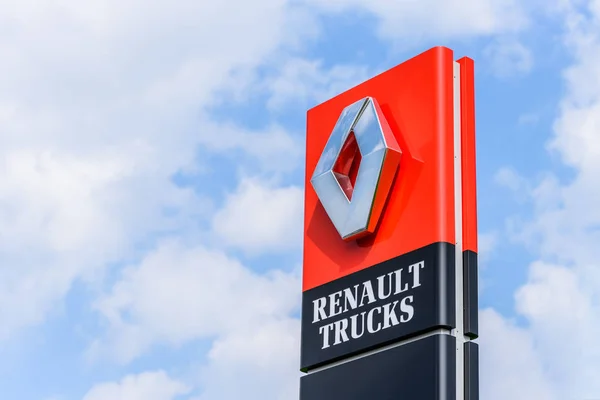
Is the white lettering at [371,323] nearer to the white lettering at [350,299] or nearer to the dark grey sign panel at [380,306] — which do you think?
the dark grey sign panel at [380,306]

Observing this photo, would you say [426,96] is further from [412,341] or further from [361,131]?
[412,341]

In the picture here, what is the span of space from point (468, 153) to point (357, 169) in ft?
4.66

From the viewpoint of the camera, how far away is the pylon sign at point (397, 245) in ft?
40.4

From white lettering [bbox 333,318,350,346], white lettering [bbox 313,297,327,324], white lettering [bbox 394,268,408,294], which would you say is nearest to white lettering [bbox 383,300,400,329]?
white lettering [bbox 394,268,408,294]

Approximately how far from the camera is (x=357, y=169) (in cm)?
1402

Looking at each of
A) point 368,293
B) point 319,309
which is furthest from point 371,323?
point 319,309

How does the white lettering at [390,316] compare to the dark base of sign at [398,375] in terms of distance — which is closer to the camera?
the dark base of sign at [398,375]

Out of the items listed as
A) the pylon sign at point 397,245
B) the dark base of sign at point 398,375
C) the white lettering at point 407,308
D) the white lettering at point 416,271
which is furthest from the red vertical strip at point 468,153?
the dark base of sign at point 398,375

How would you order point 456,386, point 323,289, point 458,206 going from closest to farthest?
point 456,386 → point 458,206 → point 323,289

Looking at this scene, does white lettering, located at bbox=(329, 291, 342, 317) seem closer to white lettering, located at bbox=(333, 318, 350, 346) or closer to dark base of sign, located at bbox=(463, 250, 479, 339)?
white lettering, located at bbox=(333, 318, 350, 346)

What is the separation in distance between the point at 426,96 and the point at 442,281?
1985 millimetres

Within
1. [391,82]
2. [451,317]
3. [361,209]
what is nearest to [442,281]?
[451,317]

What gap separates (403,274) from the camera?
504 inches

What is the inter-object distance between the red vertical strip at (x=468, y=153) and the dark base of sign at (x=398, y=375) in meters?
1.10
